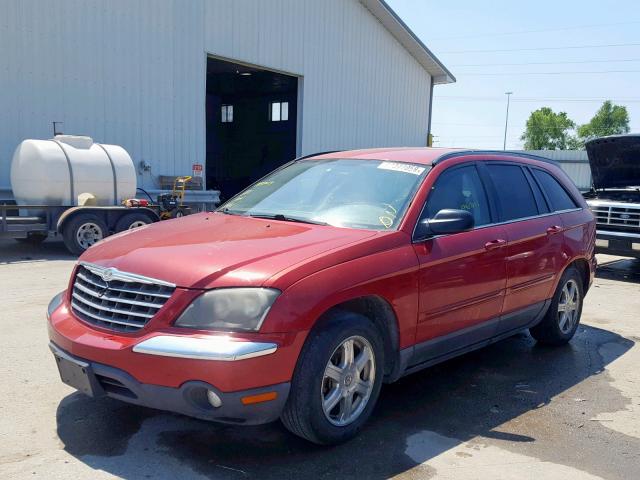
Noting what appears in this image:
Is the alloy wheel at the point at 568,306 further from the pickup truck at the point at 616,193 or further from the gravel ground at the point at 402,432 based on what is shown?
the pickup truck at the point at 616,193

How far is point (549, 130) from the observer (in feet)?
331

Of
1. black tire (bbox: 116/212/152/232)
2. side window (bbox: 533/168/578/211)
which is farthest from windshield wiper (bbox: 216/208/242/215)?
black tire (bbox: 116/212/152/232)

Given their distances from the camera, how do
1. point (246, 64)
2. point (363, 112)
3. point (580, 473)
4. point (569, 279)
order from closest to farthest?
point (580, 473) → point (569, 279) → point (246, 64) → point (363, 112)

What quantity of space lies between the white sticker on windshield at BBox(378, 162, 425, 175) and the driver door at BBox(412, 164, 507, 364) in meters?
0.16

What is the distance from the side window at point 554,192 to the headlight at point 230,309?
3478 mm

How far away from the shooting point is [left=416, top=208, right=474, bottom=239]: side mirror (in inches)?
156

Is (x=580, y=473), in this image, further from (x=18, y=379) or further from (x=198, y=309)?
(x=18, y=379)

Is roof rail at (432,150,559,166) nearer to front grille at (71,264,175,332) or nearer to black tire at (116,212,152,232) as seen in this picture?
front grille at (71,264,175,332)

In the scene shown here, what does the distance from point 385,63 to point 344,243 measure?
69.2 feet

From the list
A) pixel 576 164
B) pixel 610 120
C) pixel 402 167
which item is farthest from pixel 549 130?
pixel 402 167

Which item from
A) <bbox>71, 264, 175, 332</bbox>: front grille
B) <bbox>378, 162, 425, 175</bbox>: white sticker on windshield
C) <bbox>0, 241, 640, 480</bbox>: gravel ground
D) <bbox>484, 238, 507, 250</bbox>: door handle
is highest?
<bbox>378, 162, 425, 175</bbox>: white sticker on windshield

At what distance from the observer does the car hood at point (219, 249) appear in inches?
126

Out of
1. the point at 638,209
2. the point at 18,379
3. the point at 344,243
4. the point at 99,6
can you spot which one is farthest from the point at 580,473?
the point at 99,6

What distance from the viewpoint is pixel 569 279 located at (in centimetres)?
574
